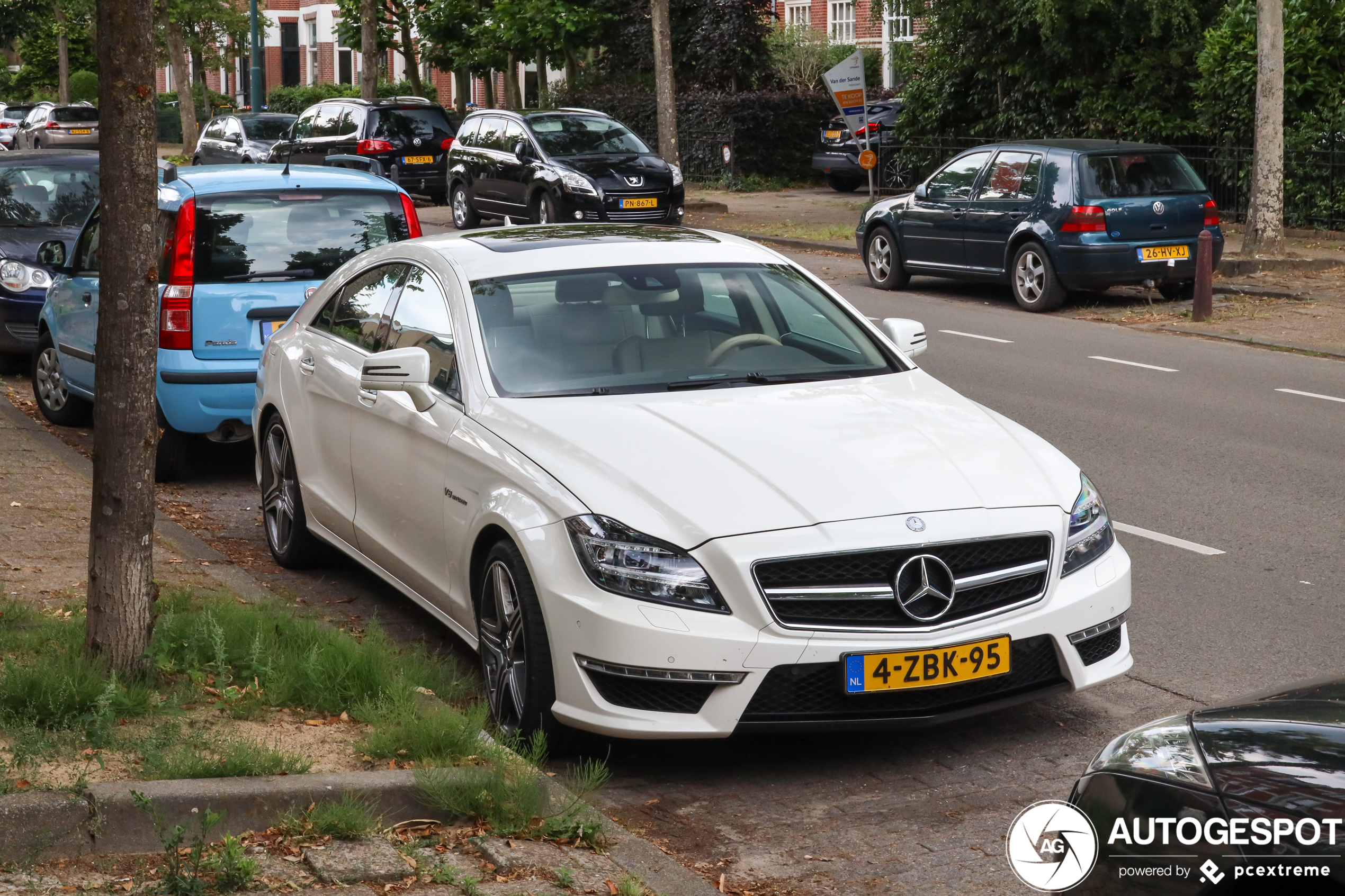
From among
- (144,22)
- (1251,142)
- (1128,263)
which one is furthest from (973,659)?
(1251,142)

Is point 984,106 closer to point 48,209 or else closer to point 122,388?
point 48,209

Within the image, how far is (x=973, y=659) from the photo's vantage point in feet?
15.5

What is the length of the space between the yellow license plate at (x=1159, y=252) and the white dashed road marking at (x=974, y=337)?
2281mm

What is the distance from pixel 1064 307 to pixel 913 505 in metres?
12.7

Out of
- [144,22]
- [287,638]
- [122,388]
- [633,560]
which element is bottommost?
[287,638]

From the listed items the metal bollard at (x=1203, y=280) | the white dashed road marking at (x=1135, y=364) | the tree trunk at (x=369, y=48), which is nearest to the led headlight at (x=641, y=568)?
the white dashed road marking at (x=1135, y=364)

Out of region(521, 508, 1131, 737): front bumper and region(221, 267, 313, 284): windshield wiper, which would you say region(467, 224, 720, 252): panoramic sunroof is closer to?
region(521, 508, 1131, 737): front bumper

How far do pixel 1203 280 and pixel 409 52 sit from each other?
32934 mm

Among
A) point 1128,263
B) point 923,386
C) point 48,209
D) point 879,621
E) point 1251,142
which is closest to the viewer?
point 879,621

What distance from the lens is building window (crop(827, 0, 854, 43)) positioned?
43.2 metres

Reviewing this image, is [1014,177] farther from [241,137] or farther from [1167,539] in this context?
[241,137]

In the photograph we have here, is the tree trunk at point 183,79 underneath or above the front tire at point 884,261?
above

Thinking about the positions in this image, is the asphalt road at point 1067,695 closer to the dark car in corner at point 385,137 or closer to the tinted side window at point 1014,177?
the tinted side window at point 1014,177

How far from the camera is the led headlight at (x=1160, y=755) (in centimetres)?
276
